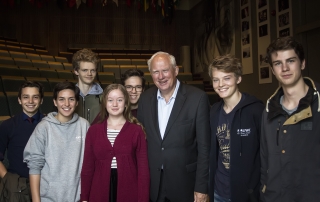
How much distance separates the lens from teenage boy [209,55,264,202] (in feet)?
4.16

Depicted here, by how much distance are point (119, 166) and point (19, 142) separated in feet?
1.95

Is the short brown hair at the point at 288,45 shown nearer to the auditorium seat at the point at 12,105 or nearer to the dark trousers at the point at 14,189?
the dark trousers at the point at 14,189

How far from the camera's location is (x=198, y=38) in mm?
8875

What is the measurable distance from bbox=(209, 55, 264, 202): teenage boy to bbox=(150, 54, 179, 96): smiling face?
215 mm

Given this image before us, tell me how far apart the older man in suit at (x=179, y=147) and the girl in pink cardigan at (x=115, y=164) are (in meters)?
0.06

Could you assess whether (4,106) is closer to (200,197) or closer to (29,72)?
(29,72)

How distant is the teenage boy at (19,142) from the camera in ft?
4.70

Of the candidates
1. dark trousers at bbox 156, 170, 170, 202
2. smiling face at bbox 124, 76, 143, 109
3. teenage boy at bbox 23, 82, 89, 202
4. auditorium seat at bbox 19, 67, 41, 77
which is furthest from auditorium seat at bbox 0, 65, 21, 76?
dark trousers at bbox 156, 170, 170, 202

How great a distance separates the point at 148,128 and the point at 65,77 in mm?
3982

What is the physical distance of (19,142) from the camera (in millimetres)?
1536

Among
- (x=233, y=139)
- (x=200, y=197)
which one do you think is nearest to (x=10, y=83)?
(x=200, y=197)

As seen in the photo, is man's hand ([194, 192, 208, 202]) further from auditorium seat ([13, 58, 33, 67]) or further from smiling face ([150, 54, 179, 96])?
auditorium seat ([13, 58, 33, 67])

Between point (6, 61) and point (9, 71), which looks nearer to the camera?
point (9, 71)

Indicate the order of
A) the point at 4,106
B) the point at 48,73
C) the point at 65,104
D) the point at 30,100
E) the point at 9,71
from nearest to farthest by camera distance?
the point at 65,104 → the point at 30,100 → the point at 4,106 → the point at 9,71 → the point at 48,73
